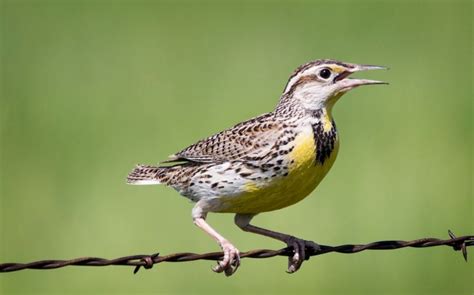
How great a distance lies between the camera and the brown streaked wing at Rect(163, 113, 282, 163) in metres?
5.88

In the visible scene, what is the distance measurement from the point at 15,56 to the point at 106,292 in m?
3.70

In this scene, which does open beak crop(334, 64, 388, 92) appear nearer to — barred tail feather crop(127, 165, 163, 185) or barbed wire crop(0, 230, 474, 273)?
barbed wire crop(0, 230, 474, 273)

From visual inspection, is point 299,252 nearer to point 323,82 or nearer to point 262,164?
point 262,164

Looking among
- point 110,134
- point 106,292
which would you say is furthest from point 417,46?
point 106,292

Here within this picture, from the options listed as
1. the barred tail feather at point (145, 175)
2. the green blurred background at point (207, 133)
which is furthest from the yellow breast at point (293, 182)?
the green blurred background at point (207, 133)

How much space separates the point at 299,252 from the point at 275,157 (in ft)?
1.69

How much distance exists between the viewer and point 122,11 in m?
12.6

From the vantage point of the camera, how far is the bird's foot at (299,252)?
19.7 ft

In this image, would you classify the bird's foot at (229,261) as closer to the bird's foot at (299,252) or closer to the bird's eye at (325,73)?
A: the bird's foot at (299,252)

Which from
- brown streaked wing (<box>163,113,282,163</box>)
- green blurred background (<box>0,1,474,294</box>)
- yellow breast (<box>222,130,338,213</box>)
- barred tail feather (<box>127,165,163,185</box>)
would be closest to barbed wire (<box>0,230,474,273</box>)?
yellow breast (<box>222,130,338,213</box>)

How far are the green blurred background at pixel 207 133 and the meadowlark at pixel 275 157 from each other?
2296 millimetres

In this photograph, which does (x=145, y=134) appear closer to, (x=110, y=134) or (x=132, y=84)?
(x=110, y=134)

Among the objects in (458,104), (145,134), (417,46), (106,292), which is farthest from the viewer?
(417,46)

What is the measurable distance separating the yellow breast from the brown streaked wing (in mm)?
133
